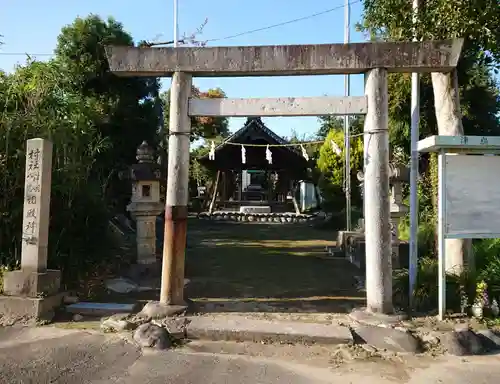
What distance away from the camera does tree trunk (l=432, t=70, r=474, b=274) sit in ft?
23.4

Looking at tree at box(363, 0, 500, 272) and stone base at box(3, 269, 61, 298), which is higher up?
tree at box(363, 0, 500, 272)

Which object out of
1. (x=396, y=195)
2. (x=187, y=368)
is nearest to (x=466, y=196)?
(x=187, y=368)

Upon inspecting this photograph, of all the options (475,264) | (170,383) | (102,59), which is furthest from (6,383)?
(102,59)

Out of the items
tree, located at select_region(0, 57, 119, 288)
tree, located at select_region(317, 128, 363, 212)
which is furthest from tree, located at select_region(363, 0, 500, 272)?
tree, located at select_region(317, 128, 363, 212)

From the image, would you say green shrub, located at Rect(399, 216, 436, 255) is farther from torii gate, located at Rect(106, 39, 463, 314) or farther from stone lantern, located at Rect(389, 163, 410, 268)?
torii gate, located at Rect(106, 39, 463, 314)

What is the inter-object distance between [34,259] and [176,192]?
228cm

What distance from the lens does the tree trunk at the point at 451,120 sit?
7.14 m

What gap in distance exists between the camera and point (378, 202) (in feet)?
19.9

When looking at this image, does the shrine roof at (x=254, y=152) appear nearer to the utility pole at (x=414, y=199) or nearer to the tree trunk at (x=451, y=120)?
the tree trunk at (x=451, y=120)

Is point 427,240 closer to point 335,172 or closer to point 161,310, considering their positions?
point 161,310

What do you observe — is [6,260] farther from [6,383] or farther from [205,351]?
A: [205,351]

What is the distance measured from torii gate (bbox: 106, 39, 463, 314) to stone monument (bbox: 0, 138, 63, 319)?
1675mm

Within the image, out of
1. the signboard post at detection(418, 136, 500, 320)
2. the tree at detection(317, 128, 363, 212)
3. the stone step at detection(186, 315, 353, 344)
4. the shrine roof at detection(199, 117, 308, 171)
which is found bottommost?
the stone step at detection(186, 315, 353, 344)

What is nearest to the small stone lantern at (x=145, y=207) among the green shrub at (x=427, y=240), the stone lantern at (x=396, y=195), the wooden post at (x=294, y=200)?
the stone lantern at (x=396, y=195)
